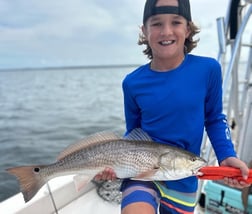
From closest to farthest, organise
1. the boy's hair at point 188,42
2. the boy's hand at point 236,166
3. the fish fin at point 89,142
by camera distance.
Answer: the boy's hand at point 236,166 < the fish fin at point 89,142 < the boy's hair at point 188,42

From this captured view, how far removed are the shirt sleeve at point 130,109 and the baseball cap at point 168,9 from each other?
0.51 m

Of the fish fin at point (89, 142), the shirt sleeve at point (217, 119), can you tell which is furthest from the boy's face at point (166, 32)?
the fish fin at point (89, 142)

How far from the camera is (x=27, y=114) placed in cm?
1320

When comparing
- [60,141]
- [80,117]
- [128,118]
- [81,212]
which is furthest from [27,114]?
[128,118]

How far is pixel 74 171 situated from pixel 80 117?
11053mm

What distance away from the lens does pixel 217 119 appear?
6.75ft

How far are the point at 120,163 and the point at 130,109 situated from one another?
0.51 metres

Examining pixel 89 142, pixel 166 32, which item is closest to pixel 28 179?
pixel 89 142

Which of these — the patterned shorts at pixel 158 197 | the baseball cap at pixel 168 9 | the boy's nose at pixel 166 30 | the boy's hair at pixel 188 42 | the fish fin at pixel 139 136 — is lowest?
the patterned shorts at pixel 158 197

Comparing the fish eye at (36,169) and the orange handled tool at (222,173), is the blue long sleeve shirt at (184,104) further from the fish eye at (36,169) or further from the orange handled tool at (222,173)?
the fish eye at (36,169)

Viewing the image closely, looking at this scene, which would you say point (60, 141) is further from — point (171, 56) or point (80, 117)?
point (171, 56)

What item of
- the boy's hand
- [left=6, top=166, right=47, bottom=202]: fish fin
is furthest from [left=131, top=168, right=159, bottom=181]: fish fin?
[left=6, top=166, right=47, bottom=202]: fish fin

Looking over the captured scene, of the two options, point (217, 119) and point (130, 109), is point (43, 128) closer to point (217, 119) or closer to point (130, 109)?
point (130, 109)

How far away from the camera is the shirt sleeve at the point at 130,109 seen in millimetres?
2109
